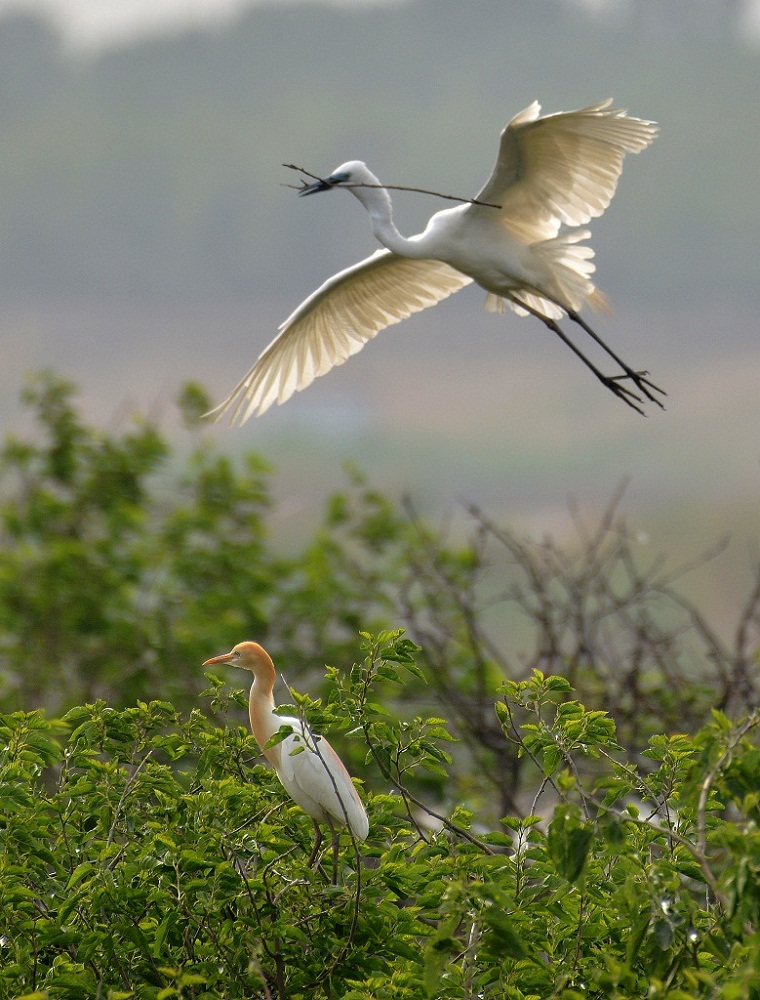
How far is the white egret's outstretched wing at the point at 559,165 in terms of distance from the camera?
485 centimetres

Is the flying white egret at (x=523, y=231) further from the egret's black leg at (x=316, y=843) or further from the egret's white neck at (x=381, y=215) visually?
the egret's black leg at (x=316, y=843)

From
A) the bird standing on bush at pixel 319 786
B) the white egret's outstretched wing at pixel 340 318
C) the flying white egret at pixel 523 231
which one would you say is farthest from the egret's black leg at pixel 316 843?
the white egret's outstretched wing at pixel 340 318

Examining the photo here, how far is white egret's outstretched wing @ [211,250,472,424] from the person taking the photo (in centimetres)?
631

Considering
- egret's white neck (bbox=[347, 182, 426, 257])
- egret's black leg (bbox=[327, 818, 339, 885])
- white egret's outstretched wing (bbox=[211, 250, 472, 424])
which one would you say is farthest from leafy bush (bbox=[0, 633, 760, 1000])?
white egret's outstretched wing (bbox=[211, 250, 472, 424])

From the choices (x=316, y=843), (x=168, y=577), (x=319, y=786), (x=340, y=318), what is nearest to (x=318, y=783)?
(x=319, y=786)

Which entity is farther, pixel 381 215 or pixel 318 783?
pixel 381 215

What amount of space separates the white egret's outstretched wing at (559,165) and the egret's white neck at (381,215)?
37 cm

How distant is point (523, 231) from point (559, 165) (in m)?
0.49

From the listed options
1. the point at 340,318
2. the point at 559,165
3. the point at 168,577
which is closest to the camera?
the point at 559,165

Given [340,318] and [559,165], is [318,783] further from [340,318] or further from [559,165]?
[340,318]

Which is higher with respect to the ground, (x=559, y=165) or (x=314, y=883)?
(x=559, y=165)

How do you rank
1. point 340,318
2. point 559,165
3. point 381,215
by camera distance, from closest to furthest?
point 559,165
point 381,215
point 340,318

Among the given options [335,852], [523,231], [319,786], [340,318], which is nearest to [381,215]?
[523,231]

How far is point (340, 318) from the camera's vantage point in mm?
6648
